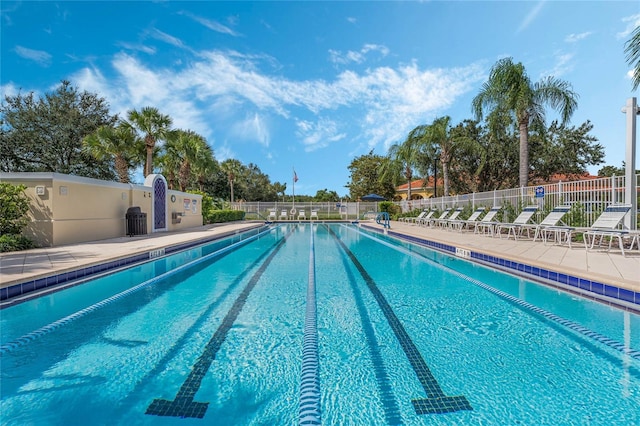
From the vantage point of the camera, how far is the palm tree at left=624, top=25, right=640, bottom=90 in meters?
6.75

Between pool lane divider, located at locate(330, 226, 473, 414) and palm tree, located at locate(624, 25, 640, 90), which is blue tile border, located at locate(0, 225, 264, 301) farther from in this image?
palm tree, located at locate(624, 25, 640, 90)

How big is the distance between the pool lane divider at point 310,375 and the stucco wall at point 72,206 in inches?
293

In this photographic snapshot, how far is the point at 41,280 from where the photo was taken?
434cm

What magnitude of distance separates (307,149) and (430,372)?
27059 millimetres

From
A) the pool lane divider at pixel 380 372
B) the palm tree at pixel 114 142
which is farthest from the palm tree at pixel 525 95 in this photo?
the palm tree at pixel 114 142

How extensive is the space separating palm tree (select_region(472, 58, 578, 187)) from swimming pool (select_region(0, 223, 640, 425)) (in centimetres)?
947

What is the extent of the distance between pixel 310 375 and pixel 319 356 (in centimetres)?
31

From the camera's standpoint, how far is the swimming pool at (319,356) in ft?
6.38

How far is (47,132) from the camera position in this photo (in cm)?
1878

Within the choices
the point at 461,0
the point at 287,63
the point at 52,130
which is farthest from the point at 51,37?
the point at 461,0

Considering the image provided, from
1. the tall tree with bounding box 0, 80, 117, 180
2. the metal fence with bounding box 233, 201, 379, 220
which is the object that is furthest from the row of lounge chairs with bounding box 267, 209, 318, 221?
the tall tree with bounding box 0, 80, 117, 180

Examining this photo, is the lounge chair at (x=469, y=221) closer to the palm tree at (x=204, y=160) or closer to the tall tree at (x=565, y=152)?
the tall tree at (x=565, y=152)

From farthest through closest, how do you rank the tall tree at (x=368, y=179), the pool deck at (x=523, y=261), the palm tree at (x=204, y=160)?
the tall tree at (x=368, y=179) → the palm tree at (x=204, y=160) → the pool deck at (x=523, y=261)

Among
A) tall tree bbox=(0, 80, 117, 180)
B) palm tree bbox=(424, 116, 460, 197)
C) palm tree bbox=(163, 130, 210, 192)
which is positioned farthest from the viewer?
palm tree bbox=(163, 130, 210, 192)
